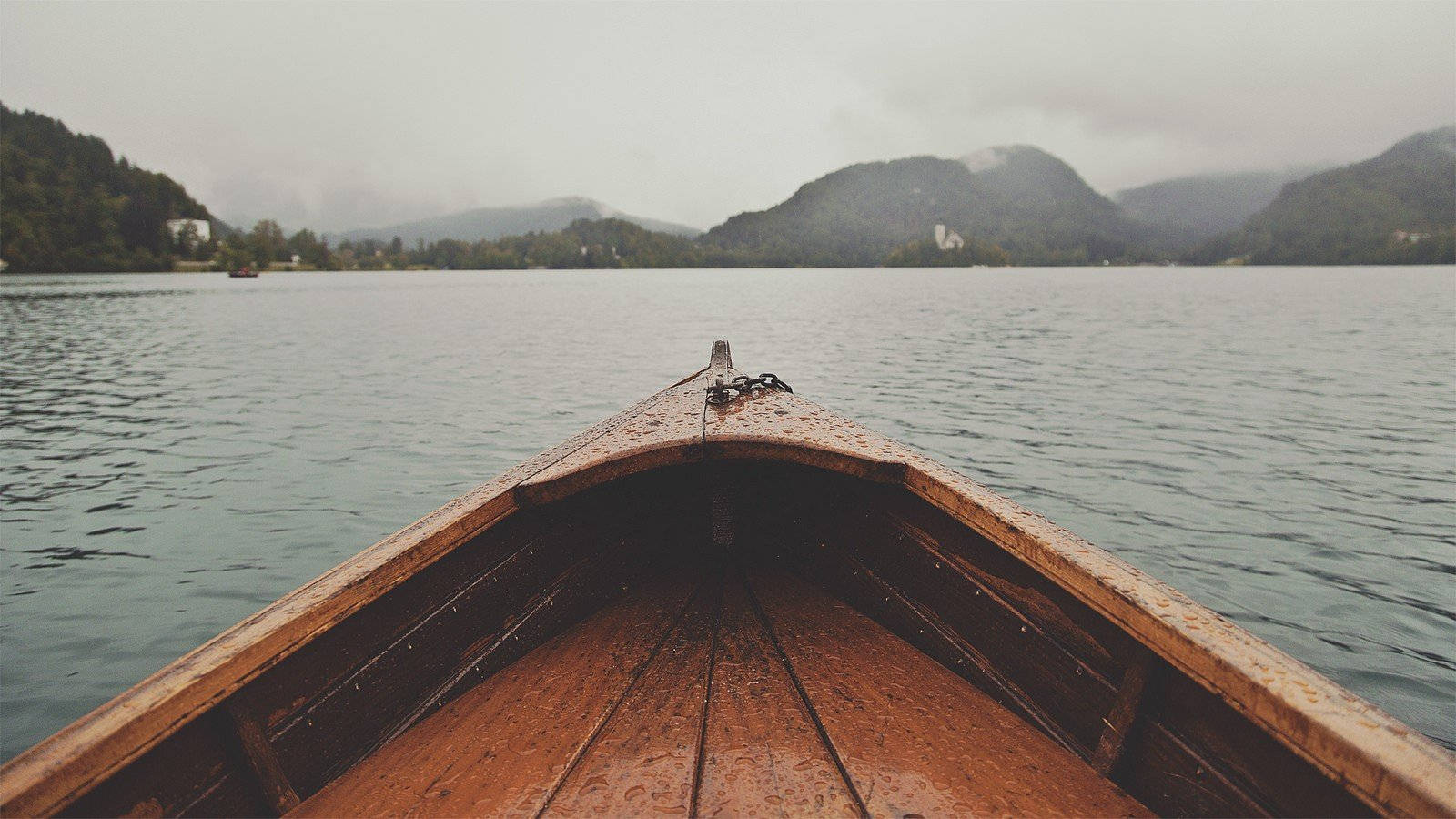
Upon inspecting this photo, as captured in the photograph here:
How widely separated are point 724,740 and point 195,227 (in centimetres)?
15741

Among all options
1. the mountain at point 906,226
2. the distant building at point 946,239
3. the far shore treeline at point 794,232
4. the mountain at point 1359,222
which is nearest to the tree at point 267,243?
the far shore treeline at point 794,232

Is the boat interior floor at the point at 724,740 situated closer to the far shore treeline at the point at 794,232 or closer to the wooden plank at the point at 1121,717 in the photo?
the wooden plank at the point at 1121,717

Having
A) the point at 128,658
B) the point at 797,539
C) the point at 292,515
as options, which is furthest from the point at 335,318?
the point at 797,539

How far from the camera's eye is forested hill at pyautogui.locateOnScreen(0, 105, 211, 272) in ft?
319

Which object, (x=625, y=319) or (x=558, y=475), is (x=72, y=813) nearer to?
(x=558, y=475)

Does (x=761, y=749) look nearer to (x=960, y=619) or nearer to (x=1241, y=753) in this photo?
(x=960, y=619)

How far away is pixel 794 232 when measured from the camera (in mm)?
170875

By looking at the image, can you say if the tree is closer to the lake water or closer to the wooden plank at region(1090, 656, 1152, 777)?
the lake water

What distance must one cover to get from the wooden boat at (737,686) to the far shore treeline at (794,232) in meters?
134

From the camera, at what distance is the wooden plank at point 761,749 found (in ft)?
7.16

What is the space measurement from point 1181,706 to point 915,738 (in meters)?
0.85

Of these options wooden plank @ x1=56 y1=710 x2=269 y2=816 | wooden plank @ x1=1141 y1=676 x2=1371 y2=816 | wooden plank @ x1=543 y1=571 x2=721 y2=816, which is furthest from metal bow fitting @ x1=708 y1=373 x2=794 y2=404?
wooden plank @ x1=56 y1=710 x2=269 y2=816

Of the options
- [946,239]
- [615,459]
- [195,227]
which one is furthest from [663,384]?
[946,239]

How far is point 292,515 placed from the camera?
26.2 ft
